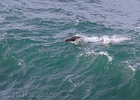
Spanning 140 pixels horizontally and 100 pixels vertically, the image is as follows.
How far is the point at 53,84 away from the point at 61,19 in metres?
20.4

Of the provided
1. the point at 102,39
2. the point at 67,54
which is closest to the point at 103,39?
the point at 102,39

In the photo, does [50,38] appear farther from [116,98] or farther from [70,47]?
[116,98]

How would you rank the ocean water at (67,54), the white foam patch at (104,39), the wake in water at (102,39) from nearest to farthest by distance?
1. the ocean water at (67,54)
2. the wake in water at (102,39)
3. the white foam patch at (104,39)

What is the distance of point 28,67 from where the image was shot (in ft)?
105

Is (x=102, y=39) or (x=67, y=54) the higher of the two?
(x=102, y=39)

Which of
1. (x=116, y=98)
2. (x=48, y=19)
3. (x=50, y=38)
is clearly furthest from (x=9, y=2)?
(x=116, y=98)

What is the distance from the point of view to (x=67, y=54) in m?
33.8

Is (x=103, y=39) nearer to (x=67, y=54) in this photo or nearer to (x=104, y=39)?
(x=104, y=39)

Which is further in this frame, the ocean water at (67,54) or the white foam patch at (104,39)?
the white foam patch at (104,39)

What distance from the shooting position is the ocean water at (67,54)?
89.6 feet

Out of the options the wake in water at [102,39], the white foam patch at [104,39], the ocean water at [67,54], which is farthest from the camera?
the white foam patch at [104,39]

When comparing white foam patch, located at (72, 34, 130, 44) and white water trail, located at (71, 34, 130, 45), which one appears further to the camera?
white foam patch, located at (72, 34, 130, 44)

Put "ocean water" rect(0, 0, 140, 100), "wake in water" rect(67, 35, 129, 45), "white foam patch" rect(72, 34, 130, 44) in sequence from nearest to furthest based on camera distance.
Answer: "ocean water" rect(0, 0, 140, 100), "wake in water" rect(67, 35, 129, 45), "white foam patch" rect(72, 34, 130, 44)

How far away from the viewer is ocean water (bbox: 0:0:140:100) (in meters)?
27.3
